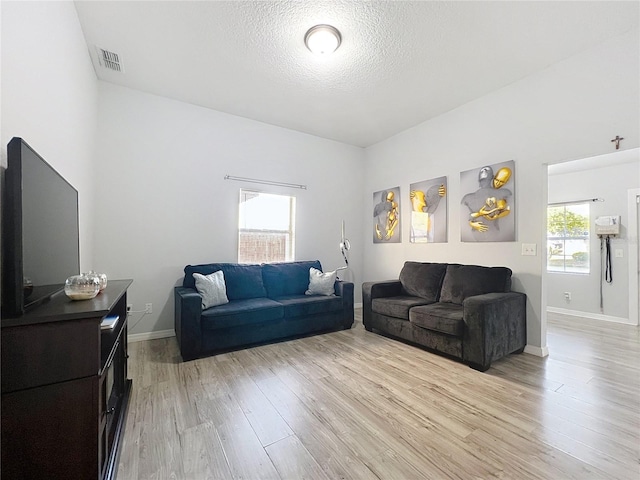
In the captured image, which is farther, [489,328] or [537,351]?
[537,351]

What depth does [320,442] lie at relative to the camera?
Answer: 1615mm

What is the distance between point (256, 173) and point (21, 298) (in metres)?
3.30

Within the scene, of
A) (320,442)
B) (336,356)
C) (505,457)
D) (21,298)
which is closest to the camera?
(21,298)

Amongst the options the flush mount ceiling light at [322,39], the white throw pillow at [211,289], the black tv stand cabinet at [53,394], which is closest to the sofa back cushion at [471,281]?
the white throw pillow at [211,289]

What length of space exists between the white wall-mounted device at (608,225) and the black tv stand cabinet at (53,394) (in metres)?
6.28

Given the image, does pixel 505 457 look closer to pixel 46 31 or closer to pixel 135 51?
pixel 46 31

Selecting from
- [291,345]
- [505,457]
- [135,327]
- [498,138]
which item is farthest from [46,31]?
[498,138]

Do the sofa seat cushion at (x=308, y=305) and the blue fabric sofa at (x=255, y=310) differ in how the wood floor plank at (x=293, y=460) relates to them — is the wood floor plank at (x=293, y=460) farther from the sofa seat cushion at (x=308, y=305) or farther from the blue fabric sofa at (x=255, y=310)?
the sofa seat cushion at (x=308, y=305)

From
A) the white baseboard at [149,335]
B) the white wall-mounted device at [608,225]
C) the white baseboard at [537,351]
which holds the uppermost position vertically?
the white wall-mounted device at [608,225]

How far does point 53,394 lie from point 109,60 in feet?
10.3

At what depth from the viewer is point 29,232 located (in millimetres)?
1167

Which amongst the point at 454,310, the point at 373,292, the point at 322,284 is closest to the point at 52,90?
the point at 322,284

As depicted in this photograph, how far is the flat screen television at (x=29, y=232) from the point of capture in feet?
3.50

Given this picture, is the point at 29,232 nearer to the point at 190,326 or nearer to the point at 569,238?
the point at 190,326
